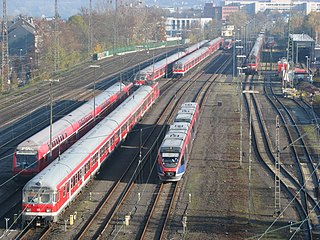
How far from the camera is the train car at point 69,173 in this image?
2106 cm

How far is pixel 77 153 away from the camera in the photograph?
2512 centimetres

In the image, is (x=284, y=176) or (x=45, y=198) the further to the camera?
(x=284, y=176)

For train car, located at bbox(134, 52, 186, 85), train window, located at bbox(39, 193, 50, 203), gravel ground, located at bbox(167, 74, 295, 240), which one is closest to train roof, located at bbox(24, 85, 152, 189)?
train window, located at bbox(39, 193, 50, 203)

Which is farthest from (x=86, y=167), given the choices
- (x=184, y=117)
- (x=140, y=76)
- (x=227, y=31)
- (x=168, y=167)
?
(x=227, y=31)

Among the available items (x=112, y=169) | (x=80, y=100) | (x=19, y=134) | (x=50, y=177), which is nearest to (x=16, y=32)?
(x=80, y=100)

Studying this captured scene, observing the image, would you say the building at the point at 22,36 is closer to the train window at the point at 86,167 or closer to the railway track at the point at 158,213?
the train window at the point at 86,167

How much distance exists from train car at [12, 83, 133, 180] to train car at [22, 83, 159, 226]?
4.06 ft

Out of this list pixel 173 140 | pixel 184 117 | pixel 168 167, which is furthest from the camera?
pixel 184 117

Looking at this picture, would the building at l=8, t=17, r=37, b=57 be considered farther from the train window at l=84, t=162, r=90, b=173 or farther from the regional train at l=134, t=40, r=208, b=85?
the train window at l=84, t=162, r=90, b=173

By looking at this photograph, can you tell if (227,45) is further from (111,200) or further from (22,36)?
(111,200)

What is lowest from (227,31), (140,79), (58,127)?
(58,127)

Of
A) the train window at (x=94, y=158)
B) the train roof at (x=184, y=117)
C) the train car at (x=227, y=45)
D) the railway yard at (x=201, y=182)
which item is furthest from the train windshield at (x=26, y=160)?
the train car at (x=227, y=45)

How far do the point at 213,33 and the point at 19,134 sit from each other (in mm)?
102927

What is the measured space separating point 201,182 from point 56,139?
A: 6889 millimetres
